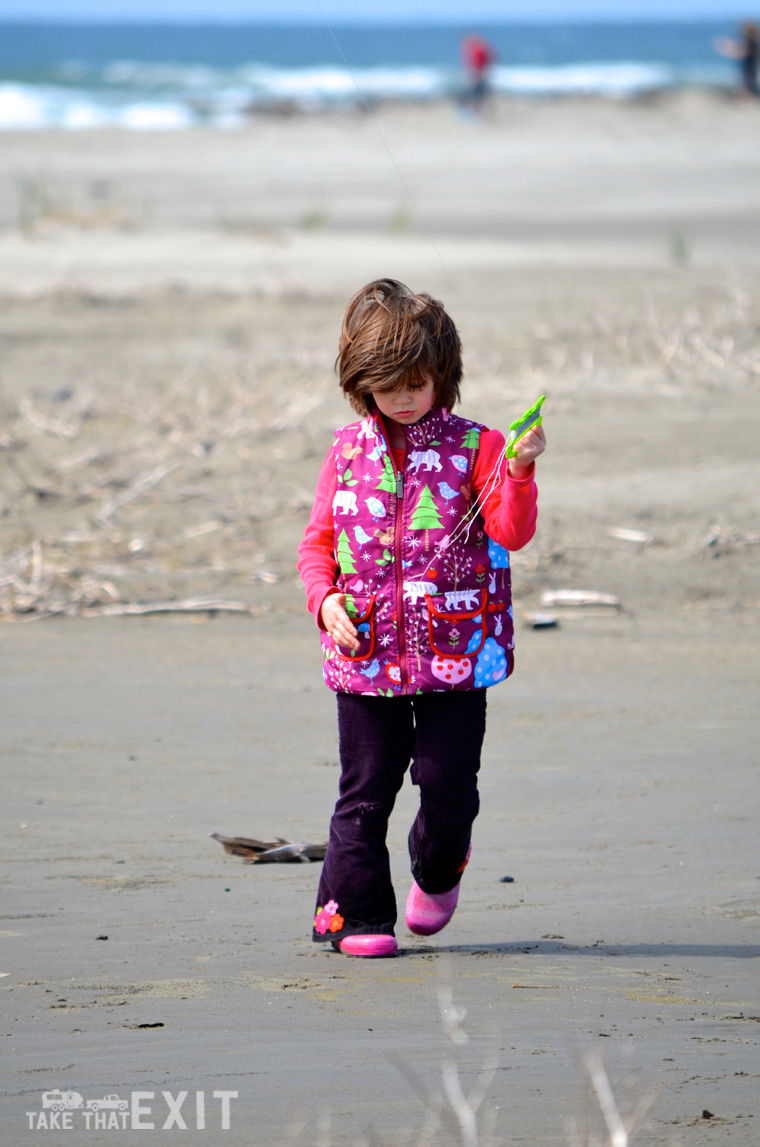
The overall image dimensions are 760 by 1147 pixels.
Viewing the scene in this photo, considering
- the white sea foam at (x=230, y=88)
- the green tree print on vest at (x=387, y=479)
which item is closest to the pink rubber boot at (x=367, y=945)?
the green tree print on vest at (x=387, y=479)

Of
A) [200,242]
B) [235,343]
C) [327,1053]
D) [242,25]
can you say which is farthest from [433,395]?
[242,25]

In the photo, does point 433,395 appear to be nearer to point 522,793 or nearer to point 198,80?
point 522,793

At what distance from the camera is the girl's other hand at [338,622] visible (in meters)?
2.88

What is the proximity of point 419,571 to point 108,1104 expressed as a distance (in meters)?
1.22

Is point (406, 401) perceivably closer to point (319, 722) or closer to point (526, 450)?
point (526, 450)

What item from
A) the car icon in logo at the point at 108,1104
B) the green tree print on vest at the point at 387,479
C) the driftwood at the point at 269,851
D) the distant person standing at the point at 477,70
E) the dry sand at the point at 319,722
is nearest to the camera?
the car icon in logo at the point at 108,1104

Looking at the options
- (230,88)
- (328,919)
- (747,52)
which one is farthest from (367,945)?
(230,88)

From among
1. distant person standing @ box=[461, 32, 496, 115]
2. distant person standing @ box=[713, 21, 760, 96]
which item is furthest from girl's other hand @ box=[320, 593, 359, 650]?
distant person standing @ box=[461, 32, 496, 115]

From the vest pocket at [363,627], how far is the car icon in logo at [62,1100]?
1.04m

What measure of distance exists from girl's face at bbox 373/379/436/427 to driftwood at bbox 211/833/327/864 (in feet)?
4.08

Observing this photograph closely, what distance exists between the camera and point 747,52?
109ft

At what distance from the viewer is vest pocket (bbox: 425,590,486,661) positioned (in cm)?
289

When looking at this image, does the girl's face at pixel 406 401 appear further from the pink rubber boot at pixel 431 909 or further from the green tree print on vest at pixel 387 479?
the pink rubber boot at pixel 431 909

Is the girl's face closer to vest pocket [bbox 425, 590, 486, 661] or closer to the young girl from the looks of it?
the young girl
